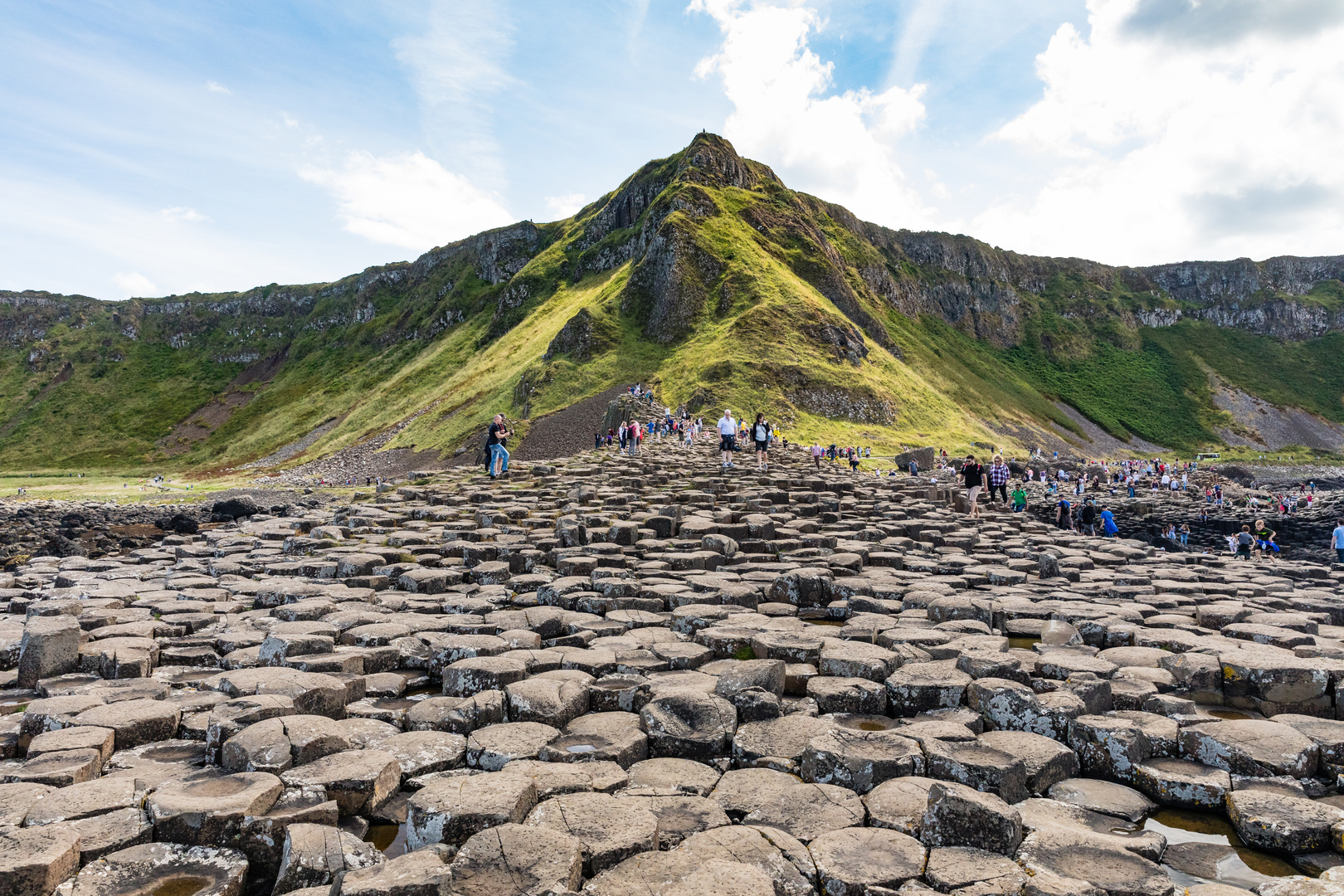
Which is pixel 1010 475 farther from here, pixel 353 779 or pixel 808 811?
pixel 353 779

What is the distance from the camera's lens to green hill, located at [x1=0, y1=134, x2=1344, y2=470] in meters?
72.3

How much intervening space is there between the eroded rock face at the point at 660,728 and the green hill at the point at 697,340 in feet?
154

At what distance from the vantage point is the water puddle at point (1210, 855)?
4352 mm

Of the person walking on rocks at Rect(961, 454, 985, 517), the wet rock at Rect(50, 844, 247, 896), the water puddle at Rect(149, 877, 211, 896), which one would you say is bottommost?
the water puddle at Rect(149, 877, 211, 896)

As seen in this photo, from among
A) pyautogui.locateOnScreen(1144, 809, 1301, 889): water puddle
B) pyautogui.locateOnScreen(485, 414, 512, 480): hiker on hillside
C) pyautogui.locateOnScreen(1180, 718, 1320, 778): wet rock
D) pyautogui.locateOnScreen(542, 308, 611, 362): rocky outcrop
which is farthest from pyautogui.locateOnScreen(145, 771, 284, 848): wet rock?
pyautogui.locateOnScreen(542, 308, 611, 362): rocky outcrop

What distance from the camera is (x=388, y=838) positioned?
4633 mm

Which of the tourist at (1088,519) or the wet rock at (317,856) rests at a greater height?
the tourist at (1088,519)

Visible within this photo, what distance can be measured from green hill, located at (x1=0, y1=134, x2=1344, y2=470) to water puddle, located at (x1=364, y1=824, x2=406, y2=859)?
5241 cm

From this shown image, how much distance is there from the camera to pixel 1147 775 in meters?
5.32

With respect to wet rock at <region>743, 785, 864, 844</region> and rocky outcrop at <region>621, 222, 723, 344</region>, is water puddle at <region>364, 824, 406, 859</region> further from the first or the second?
rocky outcrop at <region>621, 222, 723, 344</region>

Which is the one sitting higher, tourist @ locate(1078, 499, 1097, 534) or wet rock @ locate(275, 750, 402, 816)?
tourist @ locate(1078, 499, 1097, 534)

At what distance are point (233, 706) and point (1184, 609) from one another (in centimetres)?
1197

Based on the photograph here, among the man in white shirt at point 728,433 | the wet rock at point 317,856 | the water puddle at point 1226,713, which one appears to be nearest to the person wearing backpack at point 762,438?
the man in white shirt at point 728,433

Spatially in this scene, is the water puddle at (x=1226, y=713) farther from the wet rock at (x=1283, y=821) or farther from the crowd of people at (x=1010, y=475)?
the crowd of people at (x=1010, y=475)
